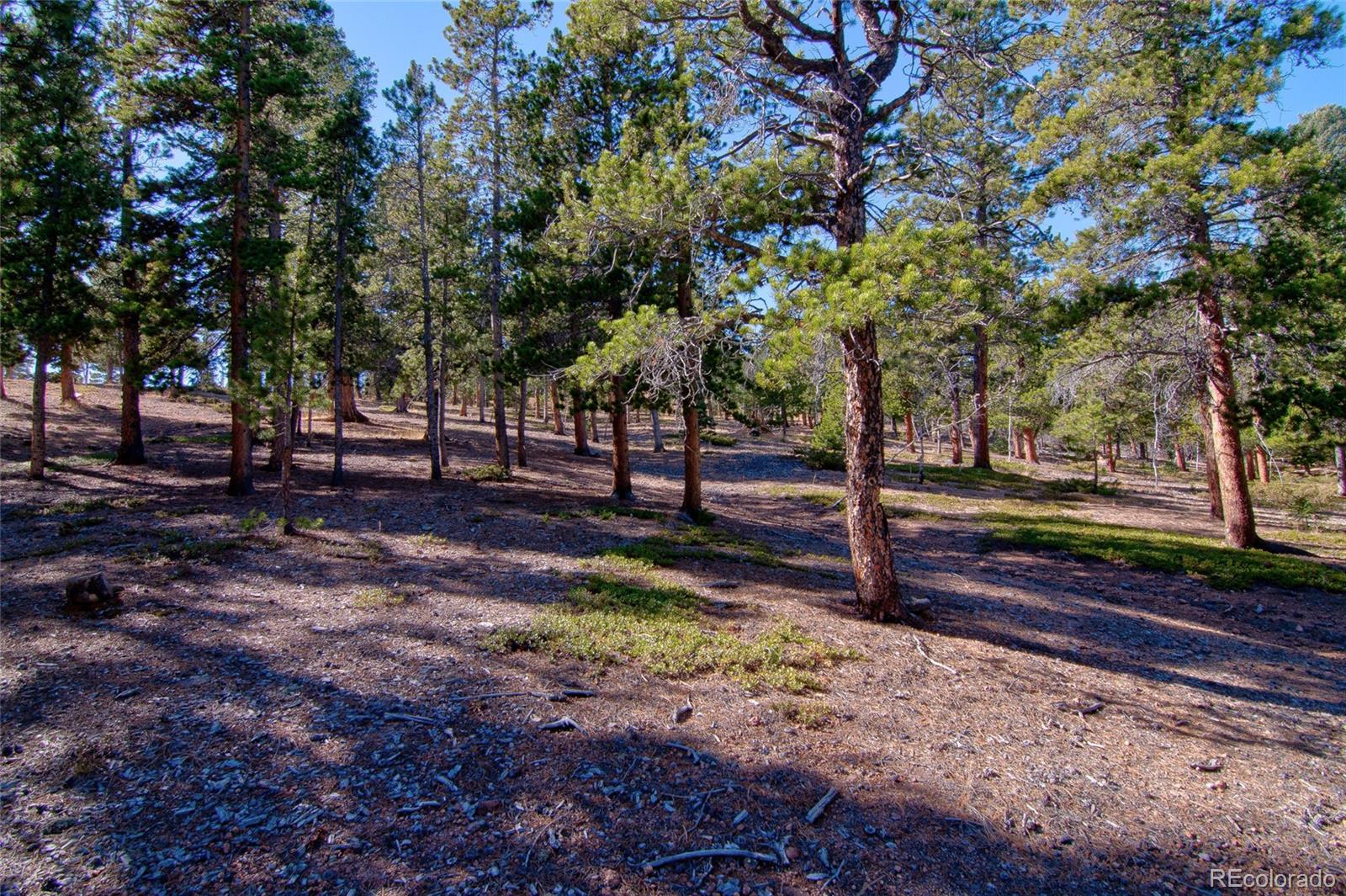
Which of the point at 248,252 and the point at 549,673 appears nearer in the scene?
the point at 549,673

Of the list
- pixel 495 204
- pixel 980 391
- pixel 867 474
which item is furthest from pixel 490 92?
pixel 980 391

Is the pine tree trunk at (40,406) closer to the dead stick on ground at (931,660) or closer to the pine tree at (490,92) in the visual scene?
the pine tree at (490,92)

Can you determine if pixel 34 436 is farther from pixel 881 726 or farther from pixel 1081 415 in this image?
pixel 1081 415

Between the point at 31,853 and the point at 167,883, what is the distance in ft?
3.19

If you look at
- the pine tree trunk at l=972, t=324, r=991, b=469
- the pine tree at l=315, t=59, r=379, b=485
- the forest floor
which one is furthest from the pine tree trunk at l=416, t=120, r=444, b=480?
the pine tree trunk at l=972, t=324, r=991, b=469

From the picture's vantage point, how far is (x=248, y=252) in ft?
41.7

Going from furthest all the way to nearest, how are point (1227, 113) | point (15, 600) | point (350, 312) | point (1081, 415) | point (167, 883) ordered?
1. point (1081, 415)
2. point (350, 312)
3. point (1227, 113)
4. point (15, 600)
5. point (167, 883)

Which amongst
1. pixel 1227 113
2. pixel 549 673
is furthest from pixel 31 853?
pixel 1227 113

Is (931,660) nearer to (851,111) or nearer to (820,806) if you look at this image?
(820,806)

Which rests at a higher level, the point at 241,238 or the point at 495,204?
the point at 495,204

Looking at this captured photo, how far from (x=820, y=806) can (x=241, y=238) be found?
51.6 feet

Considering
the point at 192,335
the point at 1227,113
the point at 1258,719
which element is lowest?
the point at 1258,719

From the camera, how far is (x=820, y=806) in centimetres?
440

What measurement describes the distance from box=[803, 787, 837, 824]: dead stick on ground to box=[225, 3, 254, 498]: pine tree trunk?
1353 cm
